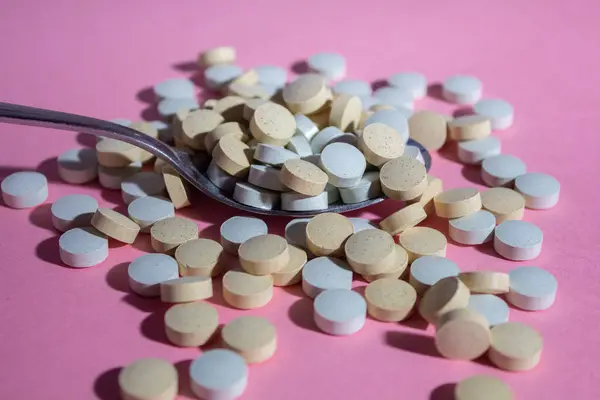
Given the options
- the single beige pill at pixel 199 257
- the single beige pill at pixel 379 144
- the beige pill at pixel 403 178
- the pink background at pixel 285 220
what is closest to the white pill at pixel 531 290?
the pink background at pixel 285 220

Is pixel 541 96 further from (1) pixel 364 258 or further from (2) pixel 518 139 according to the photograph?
(1) pixel 364 258

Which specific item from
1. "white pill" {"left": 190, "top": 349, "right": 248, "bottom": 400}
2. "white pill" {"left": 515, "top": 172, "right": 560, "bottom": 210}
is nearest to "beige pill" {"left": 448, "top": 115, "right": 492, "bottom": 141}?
"white pill" {"left": 515, "top": 172, "right": 560, "bottom": 210}

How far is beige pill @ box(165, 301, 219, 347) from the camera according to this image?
5.11ft

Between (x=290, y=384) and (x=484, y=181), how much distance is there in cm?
84

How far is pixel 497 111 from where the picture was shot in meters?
2.32

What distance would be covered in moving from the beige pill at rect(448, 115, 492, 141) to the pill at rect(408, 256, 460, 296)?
54 cm

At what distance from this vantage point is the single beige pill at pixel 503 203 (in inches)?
75.2

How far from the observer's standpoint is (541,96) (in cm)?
246

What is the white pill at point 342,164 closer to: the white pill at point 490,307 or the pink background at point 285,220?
the pink background at point 285,220

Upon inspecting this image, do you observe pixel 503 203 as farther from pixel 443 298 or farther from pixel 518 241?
Answer: pixel 443 298

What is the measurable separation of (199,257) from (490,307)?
1.91 feet

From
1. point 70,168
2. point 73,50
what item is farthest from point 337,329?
point 73,50

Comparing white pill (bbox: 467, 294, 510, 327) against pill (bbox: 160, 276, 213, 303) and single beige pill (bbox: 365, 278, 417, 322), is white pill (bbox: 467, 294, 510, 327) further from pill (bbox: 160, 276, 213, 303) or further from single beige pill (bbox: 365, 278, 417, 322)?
pill (bbox: 160, 276, 213, 303)

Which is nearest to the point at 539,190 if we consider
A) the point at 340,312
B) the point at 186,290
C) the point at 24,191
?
the point at 340,312
